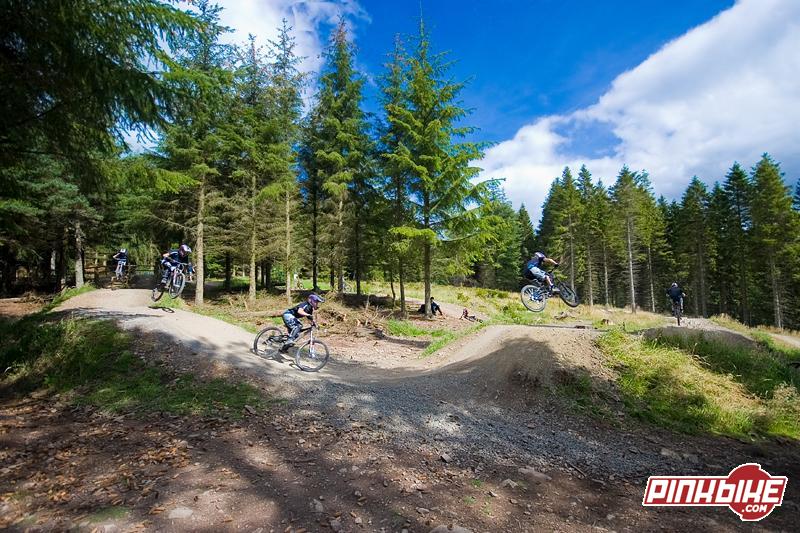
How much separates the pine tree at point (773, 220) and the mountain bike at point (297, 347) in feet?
129

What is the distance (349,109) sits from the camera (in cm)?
2444

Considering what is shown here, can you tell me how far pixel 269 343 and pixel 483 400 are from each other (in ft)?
20.2

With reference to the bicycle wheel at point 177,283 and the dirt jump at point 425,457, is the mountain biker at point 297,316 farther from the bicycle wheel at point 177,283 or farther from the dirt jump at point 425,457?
the bicycle wheel at point 177,283

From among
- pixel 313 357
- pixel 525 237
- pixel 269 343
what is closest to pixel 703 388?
pixel 313 357

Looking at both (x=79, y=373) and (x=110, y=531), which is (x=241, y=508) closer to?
(x=110, y=531)

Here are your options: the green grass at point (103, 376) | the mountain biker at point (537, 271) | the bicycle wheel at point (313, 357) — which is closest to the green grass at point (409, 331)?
the mountain biker at point (537, 271)

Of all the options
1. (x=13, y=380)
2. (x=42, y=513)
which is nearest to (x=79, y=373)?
(x=13, y=380)

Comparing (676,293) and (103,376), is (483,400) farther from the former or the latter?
(676,293)

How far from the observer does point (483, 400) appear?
8242 mm

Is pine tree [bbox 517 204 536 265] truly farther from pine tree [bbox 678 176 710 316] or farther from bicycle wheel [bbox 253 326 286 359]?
bicycle wheel [bbox 253 326 286 359]

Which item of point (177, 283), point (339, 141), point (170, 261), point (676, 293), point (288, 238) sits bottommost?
point (676, 293)

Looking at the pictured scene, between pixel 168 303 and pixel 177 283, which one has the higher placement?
pixel 177 283

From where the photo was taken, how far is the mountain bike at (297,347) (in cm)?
1055

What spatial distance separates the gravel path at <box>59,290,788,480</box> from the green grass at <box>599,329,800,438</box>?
0.57 metres
